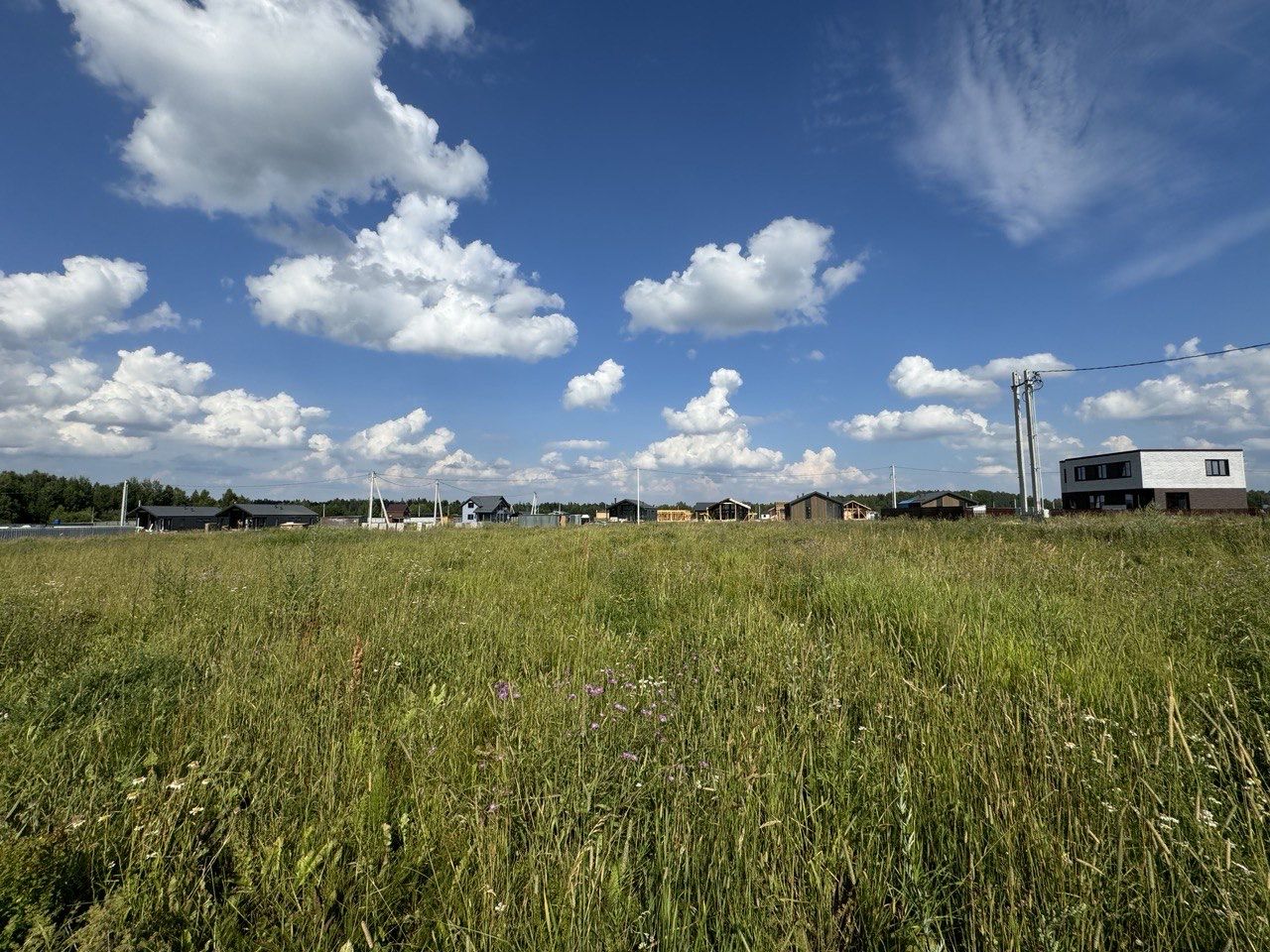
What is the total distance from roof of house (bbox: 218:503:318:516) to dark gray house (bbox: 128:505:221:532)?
222 centimetres

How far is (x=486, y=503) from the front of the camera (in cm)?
9525

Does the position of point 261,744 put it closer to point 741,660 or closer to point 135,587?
point 741,660

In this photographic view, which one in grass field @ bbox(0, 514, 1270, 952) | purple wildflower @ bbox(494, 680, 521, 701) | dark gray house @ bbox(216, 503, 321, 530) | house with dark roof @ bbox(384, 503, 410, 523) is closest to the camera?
grass field @ bbox(0, 514, 1270, 952)

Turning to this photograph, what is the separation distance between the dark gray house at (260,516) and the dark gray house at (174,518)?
176cm

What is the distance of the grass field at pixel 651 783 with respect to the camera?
167 cm

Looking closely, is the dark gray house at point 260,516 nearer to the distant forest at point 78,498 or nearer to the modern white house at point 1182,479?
the distant forest at point 78,498

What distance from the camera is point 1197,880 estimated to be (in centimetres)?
181

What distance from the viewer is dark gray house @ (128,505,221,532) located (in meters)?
76.2

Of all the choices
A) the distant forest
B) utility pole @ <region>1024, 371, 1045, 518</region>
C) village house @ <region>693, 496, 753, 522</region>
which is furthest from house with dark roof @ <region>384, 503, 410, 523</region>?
utility pole @ <region>1024, 371, 1045, 518</region>

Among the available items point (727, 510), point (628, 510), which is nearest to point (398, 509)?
point (628, 510)

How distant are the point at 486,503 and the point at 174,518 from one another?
46.1m

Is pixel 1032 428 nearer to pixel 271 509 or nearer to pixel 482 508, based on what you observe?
pixel 482 508

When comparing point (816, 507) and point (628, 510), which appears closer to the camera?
point (816, 507)

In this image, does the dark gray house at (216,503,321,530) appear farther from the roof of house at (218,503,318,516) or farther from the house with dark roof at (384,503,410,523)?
the house with dark roof at (384,503,410,523)
